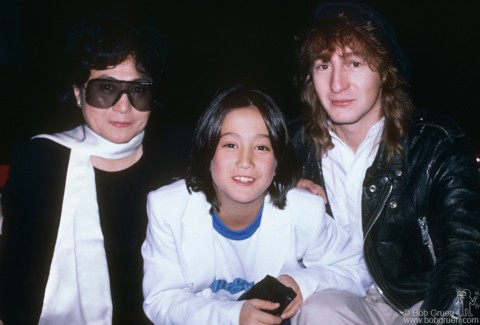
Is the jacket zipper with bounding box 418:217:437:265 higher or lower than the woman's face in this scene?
lower

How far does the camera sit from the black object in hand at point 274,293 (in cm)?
191

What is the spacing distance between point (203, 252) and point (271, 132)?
2.45 feet

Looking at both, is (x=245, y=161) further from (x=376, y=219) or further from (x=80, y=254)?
(x=80, y=254)

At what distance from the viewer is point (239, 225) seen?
7.58 ft

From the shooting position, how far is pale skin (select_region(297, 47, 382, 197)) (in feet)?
7.62

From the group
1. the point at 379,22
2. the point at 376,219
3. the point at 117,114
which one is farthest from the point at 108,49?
the point at 376,219

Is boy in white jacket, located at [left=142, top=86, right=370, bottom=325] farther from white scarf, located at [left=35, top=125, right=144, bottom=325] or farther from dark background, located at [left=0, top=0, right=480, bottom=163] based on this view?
dark background, located at [left=0, top=0, right=480, bottom=163]

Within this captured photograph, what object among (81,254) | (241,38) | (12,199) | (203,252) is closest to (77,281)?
(81,254)

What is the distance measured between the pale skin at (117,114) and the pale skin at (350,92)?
1.08 meters

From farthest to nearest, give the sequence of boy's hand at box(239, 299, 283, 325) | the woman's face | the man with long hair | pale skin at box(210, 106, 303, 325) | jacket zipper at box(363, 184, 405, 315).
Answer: the woman's face, jacket zipper at box(363, 184, 405, 315), pale skin at box(210, 106, 303, 325), the man with long hair, boy's hand at box(239, 299, 283, 325)

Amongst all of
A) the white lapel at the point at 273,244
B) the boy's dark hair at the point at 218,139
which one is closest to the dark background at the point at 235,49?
the boy's dark hair at the point at 218,139

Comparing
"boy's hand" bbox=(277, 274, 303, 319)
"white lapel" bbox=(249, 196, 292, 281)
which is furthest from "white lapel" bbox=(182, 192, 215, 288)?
"boy's hand" bbox=(277, 274, 303, 319)

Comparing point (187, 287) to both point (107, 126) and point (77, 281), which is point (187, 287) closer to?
point (77, 281)

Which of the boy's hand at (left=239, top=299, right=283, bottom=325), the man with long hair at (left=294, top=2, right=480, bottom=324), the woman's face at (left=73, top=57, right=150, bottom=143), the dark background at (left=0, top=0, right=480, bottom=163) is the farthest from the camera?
the dark background at (left=0, top=0, right=480, bottom=163)
